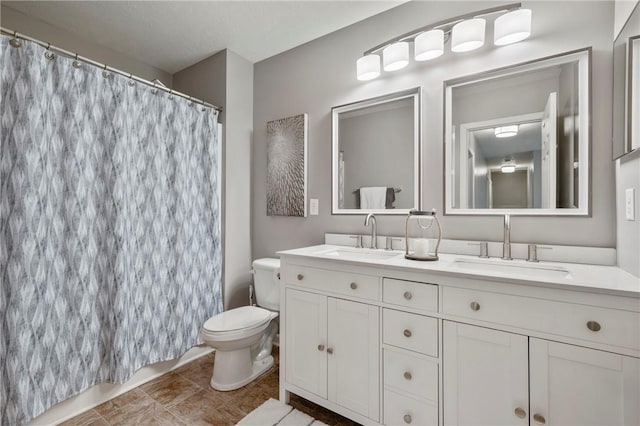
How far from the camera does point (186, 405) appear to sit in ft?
5.48

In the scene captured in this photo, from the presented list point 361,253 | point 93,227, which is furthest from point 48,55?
point 361,253

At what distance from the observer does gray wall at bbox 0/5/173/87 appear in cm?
188

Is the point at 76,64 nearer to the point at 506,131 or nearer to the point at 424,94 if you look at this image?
the point at 424,94

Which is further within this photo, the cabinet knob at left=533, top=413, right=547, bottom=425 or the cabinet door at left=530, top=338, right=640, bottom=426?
the cabinet knob at left=533, top=413, right=547, bottom=425

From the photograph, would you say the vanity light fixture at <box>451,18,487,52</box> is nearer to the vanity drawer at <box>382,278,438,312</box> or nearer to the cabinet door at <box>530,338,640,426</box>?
the vanity drawer at <box>382,278,438,312</box>

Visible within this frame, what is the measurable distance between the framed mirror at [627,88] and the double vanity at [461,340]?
0.52 metres

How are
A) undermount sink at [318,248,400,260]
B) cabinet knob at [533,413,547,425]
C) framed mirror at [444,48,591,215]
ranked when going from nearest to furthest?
cabinet knob at [533,413,547,425]
framed mirror at [444,48,591,215]
undermount sink at [318,248,400,260]

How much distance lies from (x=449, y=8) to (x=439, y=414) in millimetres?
2092

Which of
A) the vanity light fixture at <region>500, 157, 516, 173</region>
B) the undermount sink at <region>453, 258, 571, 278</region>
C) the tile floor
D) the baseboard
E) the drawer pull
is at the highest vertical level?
the vanity light fixture at <region>500, 157, 516, 173</region>

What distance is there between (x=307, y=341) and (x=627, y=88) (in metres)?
1.79

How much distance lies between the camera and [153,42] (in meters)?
2.26

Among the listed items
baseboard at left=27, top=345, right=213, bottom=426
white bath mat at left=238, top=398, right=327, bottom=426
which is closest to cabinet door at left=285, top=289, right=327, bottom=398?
white bath mat at left=238, top=398, right=327, bottom=426

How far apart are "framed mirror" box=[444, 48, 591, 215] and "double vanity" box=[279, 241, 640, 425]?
1.08 feet

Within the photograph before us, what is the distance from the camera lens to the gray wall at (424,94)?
1290 mm
